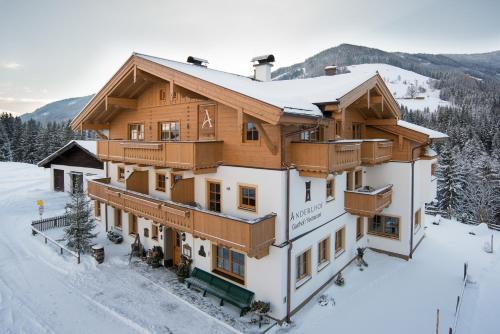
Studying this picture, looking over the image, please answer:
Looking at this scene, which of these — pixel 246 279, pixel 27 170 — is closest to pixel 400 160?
pixel 246 279

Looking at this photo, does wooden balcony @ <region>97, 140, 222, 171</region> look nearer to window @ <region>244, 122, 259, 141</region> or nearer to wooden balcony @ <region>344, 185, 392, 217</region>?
window @ <region>244, 122, 259, 141</region>

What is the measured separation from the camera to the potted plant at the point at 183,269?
1463cm

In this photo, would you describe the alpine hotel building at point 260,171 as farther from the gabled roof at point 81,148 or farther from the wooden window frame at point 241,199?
the gabled roof at point 81,148

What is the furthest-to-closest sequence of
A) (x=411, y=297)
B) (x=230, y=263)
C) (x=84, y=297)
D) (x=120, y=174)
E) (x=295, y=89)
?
(x=120, y=174)
(x=295, y=89)
(x=411, y=297)
(x=230, y=263)
(x=84, y=297)

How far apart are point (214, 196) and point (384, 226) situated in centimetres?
1171

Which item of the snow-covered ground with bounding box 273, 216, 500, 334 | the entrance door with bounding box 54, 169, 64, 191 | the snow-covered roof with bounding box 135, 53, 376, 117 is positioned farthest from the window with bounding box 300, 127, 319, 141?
the entrance door with bounding box 54, 169, 64, 191

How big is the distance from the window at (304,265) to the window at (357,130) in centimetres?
820

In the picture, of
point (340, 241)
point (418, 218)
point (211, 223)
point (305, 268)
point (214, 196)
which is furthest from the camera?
point (418, 218)

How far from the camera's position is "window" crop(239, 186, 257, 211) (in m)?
12.5

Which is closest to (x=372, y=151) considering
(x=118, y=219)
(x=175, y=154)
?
(x=175, y=154)

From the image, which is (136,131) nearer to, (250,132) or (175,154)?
(175,154)

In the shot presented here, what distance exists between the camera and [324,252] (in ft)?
49.5

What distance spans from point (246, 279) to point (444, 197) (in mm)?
43887

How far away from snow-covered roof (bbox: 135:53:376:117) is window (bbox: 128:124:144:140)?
480 cm
